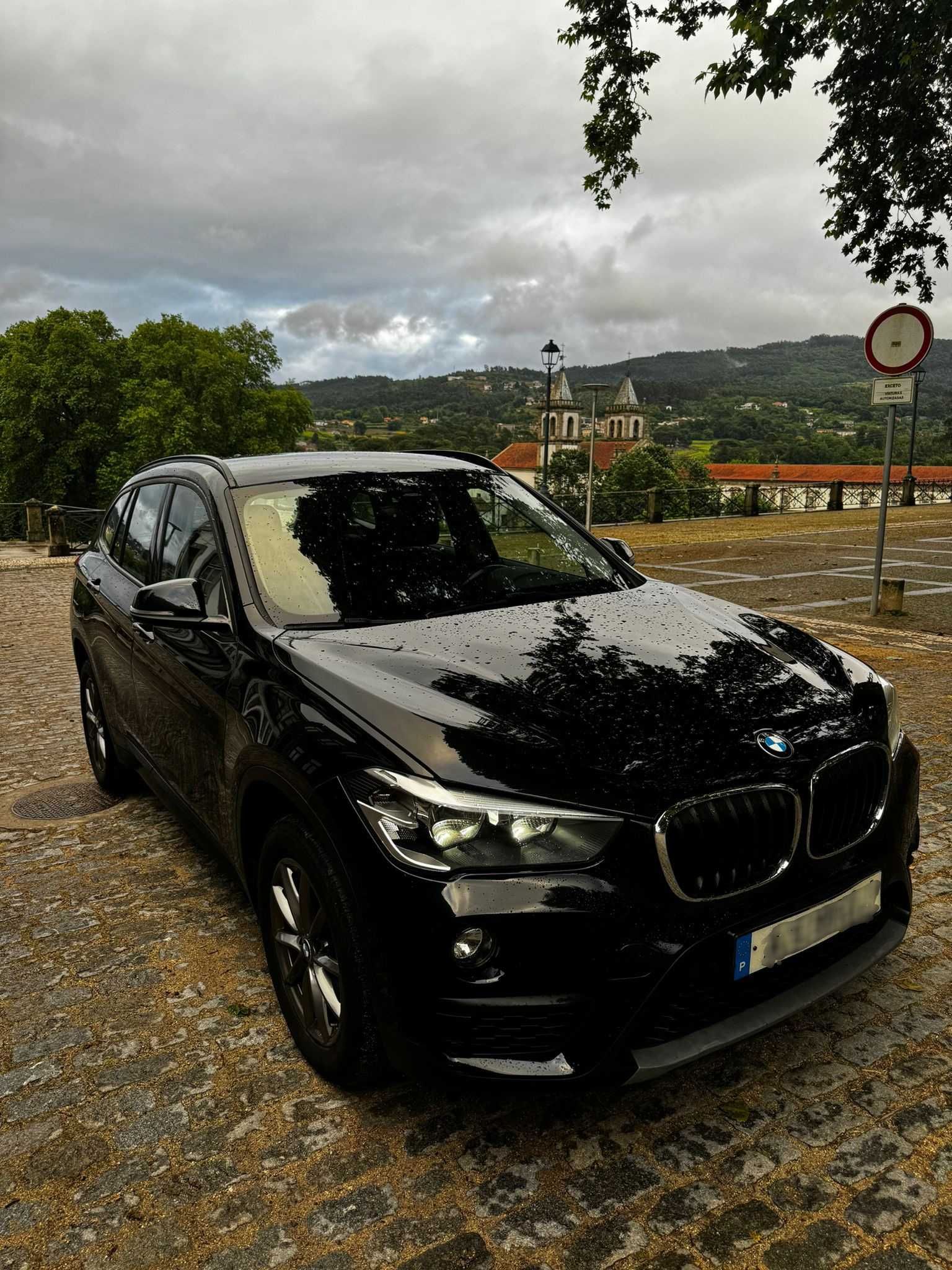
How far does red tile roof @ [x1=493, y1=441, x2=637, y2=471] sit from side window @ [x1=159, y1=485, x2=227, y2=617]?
111m

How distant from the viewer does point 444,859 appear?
6.77 ft

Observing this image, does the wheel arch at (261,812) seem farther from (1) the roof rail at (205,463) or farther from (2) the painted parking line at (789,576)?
(2) the painted parking line at (789,576)

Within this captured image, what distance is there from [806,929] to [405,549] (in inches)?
72.0

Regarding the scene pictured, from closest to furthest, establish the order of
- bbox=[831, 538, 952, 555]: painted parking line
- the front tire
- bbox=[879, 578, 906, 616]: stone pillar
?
1. the front tire
2. bbox=[879, 578, 906, 616]: stone pillar
3. bbox=[831, 538, 952, 555]: painted parking line

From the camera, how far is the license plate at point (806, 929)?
2.20m

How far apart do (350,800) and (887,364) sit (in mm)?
8803

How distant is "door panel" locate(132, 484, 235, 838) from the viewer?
307 cm

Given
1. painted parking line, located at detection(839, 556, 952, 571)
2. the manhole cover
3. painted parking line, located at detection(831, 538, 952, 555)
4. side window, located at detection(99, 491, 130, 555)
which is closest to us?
side window, located at detection(99, 491, 130, 555)

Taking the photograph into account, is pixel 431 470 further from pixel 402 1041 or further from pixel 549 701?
pixel 402 1041

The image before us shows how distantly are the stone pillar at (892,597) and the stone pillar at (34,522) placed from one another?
23115mm

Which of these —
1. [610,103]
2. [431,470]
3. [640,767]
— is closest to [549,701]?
[640,767]

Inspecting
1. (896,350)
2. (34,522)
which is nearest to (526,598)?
(896,350)

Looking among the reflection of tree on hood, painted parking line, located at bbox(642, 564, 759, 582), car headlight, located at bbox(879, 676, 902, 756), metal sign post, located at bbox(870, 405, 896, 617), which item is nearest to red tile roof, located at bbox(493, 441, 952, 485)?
painted parking line, located at bbox(642, 564, 759, 582)

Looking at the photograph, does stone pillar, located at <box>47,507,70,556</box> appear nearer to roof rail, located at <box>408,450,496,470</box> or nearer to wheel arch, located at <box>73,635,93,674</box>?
wheel arch, located at <box>73,635,93,674</box>
